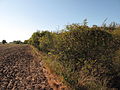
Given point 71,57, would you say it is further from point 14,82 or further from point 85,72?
point 14,82

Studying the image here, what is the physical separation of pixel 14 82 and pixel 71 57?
9.90 feet

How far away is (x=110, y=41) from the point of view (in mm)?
6430

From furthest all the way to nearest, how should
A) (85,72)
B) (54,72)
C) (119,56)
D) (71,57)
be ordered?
(54,72) → (71,57) → (119,56) → (85,72)

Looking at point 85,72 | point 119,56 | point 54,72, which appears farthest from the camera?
point 54,72

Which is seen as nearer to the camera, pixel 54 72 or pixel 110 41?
pixel 110 41

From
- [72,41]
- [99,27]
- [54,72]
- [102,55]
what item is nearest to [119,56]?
[102,55]

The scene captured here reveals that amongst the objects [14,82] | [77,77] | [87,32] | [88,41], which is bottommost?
[14,82]

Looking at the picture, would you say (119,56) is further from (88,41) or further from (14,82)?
(14,82)

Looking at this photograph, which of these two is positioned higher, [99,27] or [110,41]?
[99,27]

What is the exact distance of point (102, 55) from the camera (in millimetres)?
6238

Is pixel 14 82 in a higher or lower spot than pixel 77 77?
lower

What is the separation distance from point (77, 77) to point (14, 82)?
10.3 feet

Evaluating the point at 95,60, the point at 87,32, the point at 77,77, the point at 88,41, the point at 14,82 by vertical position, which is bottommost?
the point at 14,82

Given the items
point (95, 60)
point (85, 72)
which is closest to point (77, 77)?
point (85, 72)
